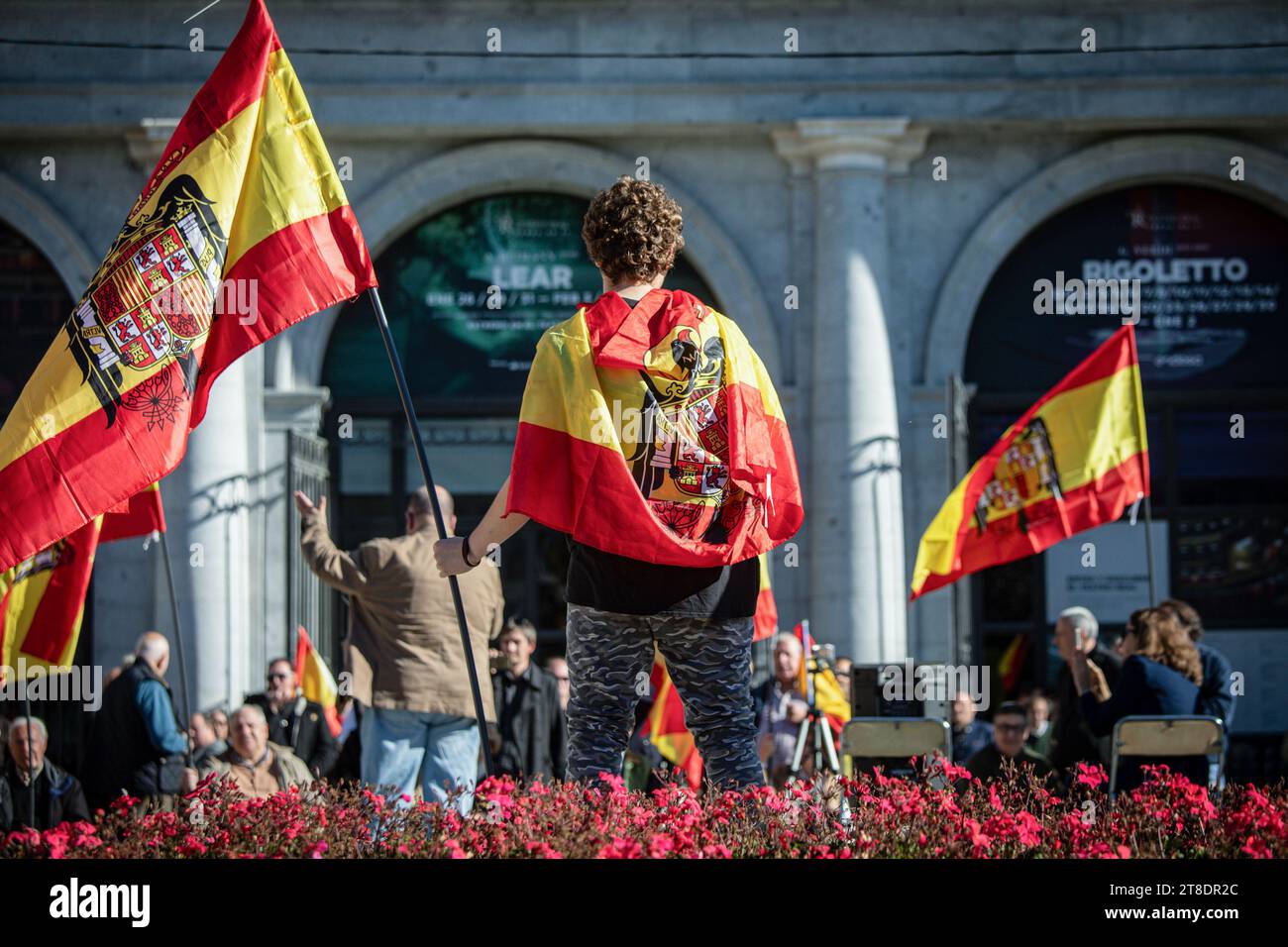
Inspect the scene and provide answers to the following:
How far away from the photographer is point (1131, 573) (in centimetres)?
1694

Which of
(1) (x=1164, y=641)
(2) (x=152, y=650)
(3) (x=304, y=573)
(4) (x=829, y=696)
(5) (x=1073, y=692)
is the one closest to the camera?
(1) (x=1164, y=641)

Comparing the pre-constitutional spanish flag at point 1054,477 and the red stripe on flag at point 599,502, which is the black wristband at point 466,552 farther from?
the pre-constitutional spanish flag at point 1054,477

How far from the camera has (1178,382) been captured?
17.1 metres

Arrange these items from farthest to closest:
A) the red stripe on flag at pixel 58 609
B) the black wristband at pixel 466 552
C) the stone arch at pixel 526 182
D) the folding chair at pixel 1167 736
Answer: the stone arch at pixel 526 182, the red stripe on flag at pixel 58 609, the folding chair at pixel 1167 736, the black wristband at pixel 466 552

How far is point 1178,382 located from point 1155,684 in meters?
8.49

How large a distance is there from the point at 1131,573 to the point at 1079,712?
24.7ft

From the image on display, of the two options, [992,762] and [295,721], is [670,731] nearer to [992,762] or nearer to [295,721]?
[992,762]

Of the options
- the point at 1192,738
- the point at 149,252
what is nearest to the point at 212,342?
the point at 149,252

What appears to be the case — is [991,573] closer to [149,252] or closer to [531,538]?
[531,538]

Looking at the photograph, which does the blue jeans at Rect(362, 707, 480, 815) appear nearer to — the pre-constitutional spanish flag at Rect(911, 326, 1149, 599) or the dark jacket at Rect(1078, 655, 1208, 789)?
the dark jacket at Rect(1078, 655, 1208, 789)

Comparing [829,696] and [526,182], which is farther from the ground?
[526,182]

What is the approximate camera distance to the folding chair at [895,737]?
945 cm

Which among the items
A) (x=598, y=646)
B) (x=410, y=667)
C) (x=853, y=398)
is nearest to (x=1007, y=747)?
(x=410, y=667)

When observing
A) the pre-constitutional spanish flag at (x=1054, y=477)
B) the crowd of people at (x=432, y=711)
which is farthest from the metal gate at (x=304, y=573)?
the pre-constitutional spanish flag at (x=1054, y=477)
